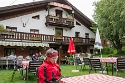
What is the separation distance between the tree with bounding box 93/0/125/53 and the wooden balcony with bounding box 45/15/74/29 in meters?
3.87

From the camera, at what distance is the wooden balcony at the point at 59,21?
21.2 m

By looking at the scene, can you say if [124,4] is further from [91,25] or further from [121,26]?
[91,25]

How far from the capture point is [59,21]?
22078 millimetres

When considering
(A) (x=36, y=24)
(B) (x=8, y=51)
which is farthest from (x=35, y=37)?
(B) (x=8, y=51)

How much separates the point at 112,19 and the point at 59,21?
672cm

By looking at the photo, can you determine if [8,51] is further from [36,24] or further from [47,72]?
[47,72]

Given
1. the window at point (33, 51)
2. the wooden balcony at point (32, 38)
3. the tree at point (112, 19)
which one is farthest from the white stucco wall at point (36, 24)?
the tree at point (112, 19)

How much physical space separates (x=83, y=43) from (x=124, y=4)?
9.39m

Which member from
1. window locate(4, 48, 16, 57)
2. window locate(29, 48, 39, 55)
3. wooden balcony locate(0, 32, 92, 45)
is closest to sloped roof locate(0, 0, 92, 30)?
wooden balcony locate(0, 32, 92, 45)

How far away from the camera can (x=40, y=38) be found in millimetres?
19250

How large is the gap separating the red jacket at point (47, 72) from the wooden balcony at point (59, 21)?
1771 centimetres

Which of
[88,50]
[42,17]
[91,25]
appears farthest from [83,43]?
[42,17]

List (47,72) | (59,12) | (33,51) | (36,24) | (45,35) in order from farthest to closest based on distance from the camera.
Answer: (59,12)
(36,24)
(33,51)
(45,35)
(47,72)

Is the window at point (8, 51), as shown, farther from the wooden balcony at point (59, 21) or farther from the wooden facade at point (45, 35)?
the wooden balcony at point (59, 21)
